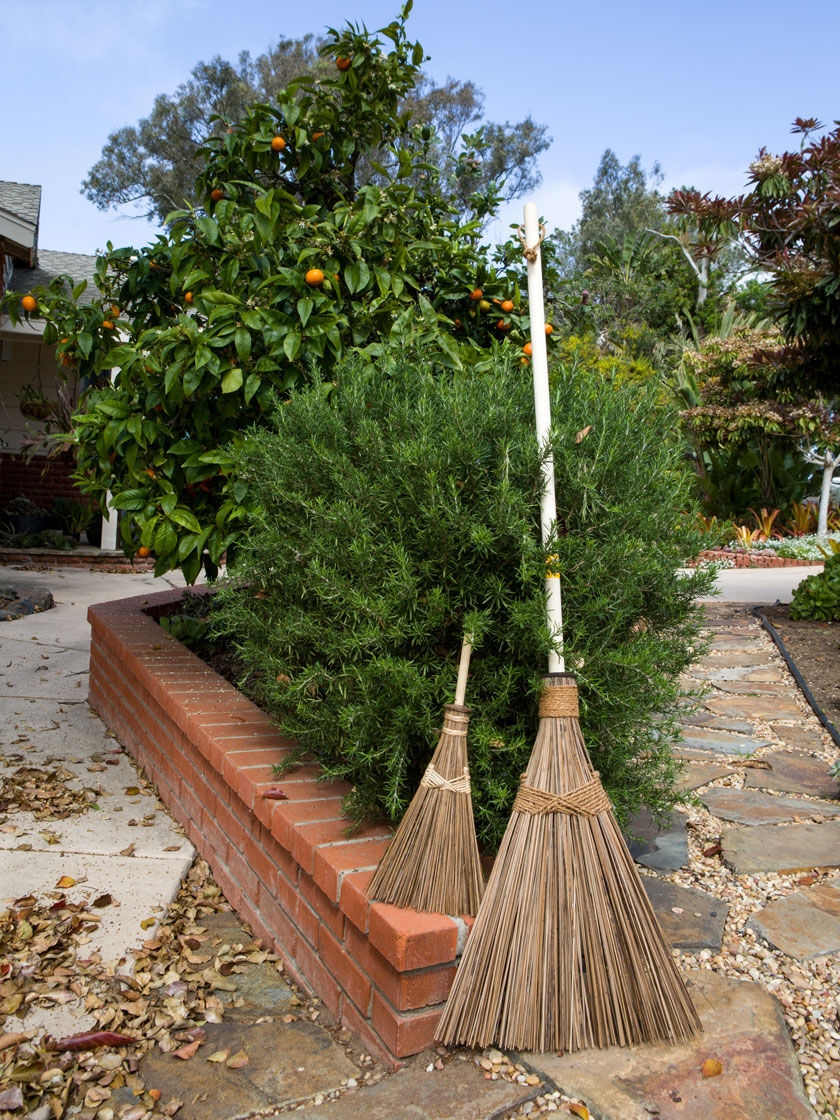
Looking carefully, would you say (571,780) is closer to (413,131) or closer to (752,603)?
(413,131)

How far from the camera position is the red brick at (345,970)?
1.82m

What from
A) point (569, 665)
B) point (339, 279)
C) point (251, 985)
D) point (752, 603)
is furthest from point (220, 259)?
point (752, 603)

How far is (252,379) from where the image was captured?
3225 mm

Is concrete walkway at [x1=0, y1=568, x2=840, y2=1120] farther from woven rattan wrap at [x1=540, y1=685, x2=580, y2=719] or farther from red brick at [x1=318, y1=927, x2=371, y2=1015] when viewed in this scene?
woven rattan wrap at [x1=540, y1=685, x2=580, y2=719]

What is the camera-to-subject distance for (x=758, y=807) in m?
3.31

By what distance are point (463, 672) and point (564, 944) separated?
0.57 meters

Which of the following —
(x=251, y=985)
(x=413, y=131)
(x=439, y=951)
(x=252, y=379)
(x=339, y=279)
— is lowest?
(x=251, y=985)

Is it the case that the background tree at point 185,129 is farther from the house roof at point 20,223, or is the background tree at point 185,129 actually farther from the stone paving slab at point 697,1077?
the stone paving slab at point 697,1077

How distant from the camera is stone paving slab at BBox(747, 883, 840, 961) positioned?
2.23 meters

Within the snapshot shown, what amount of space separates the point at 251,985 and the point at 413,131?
377 centimetres

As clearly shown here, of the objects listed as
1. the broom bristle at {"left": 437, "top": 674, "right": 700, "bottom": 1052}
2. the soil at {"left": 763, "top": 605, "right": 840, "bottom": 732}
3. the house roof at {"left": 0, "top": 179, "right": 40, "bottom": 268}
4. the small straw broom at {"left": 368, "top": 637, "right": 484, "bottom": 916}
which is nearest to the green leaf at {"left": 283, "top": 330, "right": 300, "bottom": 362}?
the small straw broom at {"left": 368, "top": 637, "right": 484, "bottom": 916}

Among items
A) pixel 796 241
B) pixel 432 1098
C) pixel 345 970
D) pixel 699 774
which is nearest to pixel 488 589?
pixel 345 970

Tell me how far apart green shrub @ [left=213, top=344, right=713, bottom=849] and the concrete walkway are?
A: 49 cm

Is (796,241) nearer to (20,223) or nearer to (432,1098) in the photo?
(432,1098)
